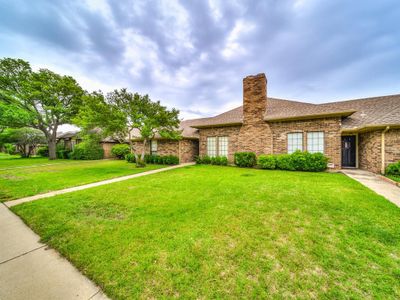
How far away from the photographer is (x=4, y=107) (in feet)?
54.7

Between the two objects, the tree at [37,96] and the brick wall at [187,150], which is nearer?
the brick wall at [187,150]

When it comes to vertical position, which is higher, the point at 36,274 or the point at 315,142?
the point at 315,142

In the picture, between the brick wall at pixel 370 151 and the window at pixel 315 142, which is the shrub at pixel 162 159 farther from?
the brick wall at pixel 370 151

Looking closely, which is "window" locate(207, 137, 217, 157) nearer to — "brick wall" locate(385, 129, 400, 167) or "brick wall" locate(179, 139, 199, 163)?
"brick wall" locate(179, 139, 199, 163)

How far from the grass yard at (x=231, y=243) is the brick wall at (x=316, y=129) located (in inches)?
226

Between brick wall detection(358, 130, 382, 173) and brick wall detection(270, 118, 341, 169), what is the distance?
58.7 inches

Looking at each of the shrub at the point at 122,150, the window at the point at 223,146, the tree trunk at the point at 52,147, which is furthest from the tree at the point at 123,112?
the tree trunk at the point at 52,147

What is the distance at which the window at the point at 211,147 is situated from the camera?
45.0ft

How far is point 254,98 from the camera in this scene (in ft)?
39.4

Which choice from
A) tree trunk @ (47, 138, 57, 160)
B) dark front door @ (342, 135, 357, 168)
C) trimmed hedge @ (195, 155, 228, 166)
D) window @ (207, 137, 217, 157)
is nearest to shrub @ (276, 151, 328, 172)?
dark front door @ (342, 135, 357, 168)

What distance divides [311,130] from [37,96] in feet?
95.5

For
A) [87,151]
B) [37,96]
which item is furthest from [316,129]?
[37,96]

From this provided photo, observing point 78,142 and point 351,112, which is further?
point 78,142

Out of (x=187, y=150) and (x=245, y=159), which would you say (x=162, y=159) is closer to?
(x=187, y=150)
